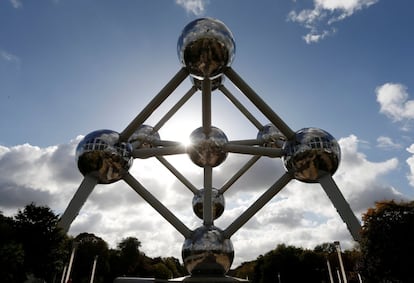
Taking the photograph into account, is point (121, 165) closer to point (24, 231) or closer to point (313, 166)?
point (24, 231)

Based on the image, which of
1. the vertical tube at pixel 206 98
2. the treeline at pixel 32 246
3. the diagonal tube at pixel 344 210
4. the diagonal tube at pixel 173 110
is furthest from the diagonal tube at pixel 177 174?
the diagonal tube at pixel 344 210

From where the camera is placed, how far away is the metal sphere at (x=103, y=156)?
10000 mm

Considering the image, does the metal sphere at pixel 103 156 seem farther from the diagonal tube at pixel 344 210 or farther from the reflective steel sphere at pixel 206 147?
the diagonal tube at pixel 344 210

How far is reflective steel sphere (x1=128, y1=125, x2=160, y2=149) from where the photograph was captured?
43.7ft

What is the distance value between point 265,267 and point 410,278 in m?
40.9

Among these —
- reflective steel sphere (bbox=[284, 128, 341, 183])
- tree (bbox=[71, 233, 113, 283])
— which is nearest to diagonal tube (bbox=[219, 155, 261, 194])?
reflective steel sphere (bbox=[284, 128, 341, 183])

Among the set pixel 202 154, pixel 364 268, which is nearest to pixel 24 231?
pixel 202 154

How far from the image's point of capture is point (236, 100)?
14.1 metres

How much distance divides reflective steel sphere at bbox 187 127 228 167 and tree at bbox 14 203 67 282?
4.69m

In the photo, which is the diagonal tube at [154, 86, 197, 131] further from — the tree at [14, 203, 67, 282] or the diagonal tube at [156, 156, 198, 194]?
the tree at [14, 203, 67, 282]

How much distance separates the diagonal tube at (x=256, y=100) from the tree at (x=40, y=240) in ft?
22.5

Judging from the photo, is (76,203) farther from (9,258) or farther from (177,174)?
(177,174)

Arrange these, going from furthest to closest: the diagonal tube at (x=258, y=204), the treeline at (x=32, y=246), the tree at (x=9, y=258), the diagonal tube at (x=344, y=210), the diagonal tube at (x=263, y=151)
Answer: the diagonal tube at (x=263, y=151) → the diagonal tube at (x=258, y=204) → the diagonal tube at (x=344, y=210) → the treeline at (x=32, y=246) → the tree at (x=9, y=258)

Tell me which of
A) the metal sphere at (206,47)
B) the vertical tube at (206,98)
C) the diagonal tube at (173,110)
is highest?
the diagonal tube at (173,110)
